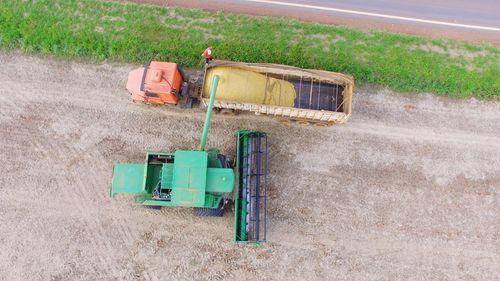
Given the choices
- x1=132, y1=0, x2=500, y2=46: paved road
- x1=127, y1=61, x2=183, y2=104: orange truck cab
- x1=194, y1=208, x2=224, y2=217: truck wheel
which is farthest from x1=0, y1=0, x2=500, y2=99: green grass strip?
x1=194, y1=208, x2=224, y2=217: truck wheel

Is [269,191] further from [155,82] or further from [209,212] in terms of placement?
[155,82]

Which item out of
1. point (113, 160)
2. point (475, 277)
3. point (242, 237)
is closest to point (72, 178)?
point (113, 160)

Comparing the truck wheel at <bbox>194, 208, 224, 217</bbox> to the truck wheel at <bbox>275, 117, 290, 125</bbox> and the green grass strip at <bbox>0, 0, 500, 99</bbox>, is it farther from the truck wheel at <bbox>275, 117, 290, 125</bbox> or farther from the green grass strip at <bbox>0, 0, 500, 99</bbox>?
the green grass strip at <bbox>0, 0, 500, 99</bbox>

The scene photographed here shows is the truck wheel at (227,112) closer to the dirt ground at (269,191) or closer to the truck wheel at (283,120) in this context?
the dirt ground at (269,191)

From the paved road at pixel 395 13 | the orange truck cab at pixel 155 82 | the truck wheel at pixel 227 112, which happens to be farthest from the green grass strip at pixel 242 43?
the truck wheel at pixel 227 112

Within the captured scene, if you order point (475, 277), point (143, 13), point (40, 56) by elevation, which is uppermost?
point (143, 13)

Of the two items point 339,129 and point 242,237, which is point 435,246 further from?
point 242,237
